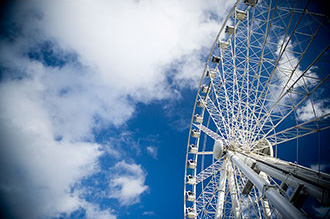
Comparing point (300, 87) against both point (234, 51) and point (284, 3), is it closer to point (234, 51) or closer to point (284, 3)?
point (284, 3)

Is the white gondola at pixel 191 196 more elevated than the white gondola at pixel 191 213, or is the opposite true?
the white gondola at pixel 191 196

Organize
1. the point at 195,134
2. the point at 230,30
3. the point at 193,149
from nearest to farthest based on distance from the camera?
the point at 230,30 → the point at 193,149 → the point at 195,134

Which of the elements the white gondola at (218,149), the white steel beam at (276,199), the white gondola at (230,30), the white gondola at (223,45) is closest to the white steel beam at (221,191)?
the white gondola at (218,149)

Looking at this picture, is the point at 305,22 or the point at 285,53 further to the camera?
the point at 285,53

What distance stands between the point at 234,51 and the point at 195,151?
1199 cm

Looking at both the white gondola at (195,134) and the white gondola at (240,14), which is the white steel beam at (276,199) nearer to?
the white gondola at (195,134)

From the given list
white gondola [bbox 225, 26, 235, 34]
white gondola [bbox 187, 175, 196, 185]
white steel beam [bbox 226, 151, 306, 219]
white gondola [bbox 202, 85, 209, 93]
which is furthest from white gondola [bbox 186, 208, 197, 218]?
white gondola [bbox 225, 26, 235, 34]

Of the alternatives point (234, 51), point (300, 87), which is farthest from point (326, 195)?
point (234, 51)

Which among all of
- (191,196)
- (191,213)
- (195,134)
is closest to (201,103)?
(195,134)

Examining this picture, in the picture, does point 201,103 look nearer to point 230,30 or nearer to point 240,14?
point 230,30

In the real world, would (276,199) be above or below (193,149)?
below

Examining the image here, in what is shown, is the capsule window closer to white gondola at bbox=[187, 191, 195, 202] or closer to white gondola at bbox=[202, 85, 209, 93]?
white gondola at bbox=[202, 85, 209, 93]

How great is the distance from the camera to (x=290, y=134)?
1148 cm

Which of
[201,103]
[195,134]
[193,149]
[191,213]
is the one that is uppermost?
[201,103]
